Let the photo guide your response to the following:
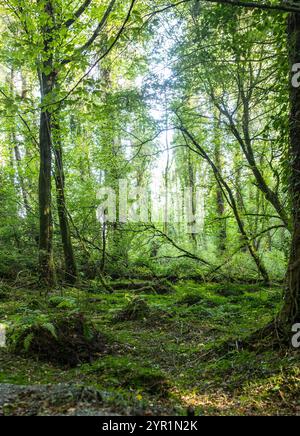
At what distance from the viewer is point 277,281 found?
12.0 metres

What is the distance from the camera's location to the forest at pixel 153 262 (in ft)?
12.8

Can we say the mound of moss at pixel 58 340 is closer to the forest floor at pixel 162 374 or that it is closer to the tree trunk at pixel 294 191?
the forest floor at pixel 162 374

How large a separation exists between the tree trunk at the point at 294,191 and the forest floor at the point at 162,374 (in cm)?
50

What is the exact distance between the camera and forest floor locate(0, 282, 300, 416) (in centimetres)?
335

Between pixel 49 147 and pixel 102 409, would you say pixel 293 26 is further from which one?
pixel 49 147

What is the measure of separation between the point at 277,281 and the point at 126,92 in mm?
7467

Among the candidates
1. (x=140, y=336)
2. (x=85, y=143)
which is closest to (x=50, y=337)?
(x=140, y=336)

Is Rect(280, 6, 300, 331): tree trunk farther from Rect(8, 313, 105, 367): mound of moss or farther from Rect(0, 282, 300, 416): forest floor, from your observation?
Rect(8, 313, 105, 367): mound of moss

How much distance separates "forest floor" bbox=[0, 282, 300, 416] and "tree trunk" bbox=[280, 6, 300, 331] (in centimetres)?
50

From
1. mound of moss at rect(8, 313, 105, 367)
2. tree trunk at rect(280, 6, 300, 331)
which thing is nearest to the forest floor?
mound of moss at rect(8, 313, 105, 367)

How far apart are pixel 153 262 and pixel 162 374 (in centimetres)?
925

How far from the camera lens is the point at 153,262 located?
13797mm

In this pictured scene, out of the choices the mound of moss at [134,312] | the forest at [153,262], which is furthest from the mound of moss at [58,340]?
the mound of moss at [134,312]
